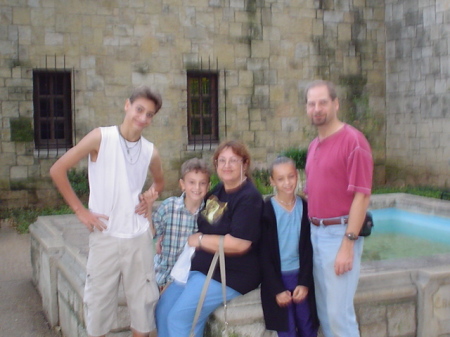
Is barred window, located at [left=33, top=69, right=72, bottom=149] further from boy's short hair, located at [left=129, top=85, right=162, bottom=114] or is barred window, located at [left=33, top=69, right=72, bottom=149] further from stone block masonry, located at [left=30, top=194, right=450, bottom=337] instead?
Answer: boy's short hair, located at [left=129, top=85, right=162, bottom=114]

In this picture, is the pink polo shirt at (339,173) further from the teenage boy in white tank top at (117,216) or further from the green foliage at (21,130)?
the green foliage at (21,130)

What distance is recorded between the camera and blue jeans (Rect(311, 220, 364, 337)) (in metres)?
2.79

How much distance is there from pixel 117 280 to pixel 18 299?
8.24ft

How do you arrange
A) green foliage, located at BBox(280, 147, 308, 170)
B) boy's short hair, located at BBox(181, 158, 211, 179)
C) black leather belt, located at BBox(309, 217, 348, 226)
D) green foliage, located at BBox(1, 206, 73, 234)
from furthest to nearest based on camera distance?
green foliage, located at BBox(280, 147, 308, 170) → green foliage, located at BBox(1, 206, 73, 234) → boy's short hair, located at BBox(181, 158, 211, 179) → black leather belt, located at BBox(309, 217, 348, 226)

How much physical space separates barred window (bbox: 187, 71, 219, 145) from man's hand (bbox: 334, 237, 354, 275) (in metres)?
7.38

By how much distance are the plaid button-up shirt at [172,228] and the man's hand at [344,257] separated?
77 cm

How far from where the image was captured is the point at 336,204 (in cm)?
279

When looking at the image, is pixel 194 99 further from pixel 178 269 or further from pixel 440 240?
pixel 178 269

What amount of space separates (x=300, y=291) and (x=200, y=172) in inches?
30.8

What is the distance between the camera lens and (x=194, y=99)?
10.1m

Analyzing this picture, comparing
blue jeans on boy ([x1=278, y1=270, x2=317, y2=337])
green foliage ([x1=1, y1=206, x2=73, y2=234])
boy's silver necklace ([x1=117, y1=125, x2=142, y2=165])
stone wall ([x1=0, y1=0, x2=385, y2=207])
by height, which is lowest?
green foliage ([x1=1, y1=206, x2=73, y2=234])

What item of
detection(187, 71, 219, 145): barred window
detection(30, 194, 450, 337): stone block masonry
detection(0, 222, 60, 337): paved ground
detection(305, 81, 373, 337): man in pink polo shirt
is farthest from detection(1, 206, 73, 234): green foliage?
detection(305, 81, 373, 337): man in pink polo shirt

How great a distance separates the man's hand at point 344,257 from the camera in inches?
107

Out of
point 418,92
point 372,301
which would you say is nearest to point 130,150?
point 372,301
